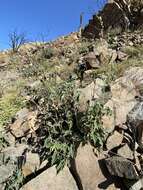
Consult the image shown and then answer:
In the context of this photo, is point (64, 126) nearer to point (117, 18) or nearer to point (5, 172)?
point (5, 172)

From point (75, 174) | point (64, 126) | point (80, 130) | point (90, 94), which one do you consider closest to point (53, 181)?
point (75, 174)

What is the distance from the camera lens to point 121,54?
31.0 feet

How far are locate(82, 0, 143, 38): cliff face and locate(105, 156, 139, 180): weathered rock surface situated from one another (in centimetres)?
709

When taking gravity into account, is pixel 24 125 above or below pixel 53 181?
above

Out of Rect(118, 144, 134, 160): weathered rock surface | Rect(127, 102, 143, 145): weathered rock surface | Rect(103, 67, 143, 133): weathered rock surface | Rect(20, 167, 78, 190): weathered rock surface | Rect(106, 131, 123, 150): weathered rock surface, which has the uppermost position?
Rect(103, 67, 143, 133): weathered rock surface

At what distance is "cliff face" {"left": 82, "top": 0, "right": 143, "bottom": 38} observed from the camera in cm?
1324

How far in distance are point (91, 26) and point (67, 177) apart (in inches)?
431

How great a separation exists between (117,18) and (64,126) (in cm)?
893

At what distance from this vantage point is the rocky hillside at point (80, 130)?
6.25 meters

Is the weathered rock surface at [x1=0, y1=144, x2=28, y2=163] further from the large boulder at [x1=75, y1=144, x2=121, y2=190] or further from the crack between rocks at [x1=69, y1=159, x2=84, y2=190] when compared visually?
the large boulder at [x1=75, y1=144, x2=121, y2=190]

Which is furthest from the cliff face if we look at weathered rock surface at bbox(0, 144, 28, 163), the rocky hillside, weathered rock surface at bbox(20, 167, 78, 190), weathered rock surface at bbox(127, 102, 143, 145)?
weathered rock surface at bbox(20, 167, 78, 190)

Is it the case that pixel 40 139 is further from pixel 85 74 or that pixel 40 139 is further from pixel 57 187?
pixel 85 74

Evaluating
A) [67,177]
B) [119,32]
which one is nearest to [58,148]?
[67,177]

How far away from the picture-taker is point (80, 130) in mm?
6816
